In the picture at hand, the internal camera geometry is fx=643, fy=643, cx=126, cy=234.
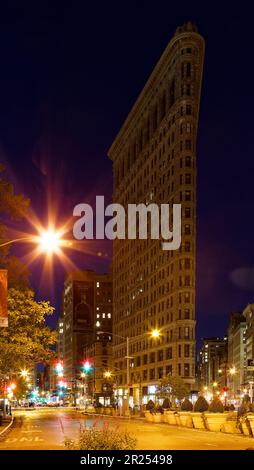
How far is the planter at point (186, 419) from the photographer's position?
145ft

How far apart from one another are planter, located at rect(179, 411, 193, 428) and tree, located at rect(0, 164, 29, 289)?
19.5 meters

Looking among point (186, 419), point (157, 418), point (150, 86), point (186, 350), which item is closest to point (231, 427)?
point (186, 419)

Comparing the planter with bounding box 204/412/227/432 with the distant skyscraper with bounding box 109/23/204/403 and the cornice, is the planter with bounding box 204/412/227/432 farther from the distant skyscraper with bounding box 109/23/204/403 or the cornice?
the cornice

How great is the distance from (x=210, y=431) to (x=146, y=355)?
101401 millimetres

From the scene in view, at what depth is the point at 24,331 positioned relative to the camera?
29.1m

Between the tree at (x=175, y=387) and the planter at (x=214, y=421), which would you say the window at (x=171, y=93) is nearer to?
the tree at (x=175, y=387)

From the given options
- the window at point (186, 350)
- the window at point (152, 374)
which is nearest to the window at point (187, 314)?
the window at point (186, 350)

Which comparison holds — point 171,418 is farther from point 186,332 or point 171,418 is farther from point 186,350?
point 186,332

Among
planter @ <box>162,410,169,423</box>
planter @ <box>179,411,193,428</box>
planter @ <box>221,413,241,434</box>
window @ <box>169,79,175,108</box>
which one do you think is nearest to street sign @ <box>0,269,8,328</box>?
planter @ <box>221,413,241,434</box>

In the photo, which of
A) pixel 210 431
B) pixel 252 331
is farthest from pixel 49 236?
pixel 252 331

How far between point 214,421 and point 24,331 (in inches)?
621

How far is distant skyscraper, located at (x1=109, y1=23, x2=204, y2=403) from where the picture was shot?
123 metres

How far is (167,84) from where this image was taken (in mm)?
141375
